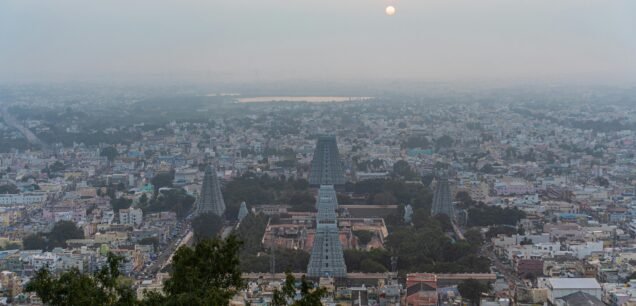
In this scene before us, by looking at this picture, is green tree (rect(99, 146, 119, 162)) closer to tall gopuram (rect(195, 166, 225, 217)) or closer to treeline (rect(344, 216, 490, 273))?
tall gopuram (rect(195, 166, 225, 217))

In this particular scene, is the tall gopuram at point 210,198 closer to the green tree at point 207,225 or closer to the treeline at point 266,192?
the treeline at point 266,192

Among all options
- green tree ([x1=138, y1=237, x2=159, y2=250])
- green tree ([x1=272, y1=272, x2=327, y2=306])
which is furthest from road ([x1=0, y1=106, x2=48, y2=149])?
green tree ([x1=272, y1=272, x2=327, y2=306])

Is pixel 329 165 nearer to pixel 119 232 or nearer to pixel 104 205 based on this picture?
pixel 104 205

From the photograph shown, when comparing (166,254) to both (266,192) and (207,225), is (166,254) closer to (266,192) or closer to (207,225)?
(207,225)

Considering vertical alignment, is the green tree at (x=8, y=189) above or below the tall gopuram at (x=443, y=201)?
below

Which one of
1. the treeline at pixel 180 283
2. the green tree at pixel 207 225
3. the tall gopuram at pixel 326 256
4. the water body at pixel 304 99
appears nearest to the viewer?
the treeline at pixel 180 283

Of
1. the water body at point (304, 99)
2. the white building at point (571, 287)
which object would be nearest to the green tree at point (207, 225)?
the white building at point (571, 287)

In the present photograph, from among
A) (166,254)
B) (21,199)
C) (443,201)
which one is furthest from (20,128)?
(443,201)
